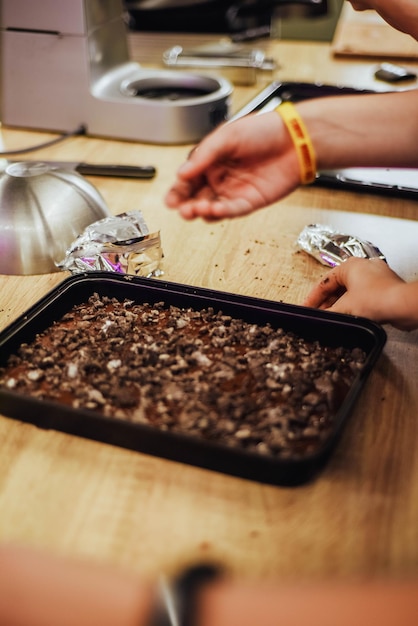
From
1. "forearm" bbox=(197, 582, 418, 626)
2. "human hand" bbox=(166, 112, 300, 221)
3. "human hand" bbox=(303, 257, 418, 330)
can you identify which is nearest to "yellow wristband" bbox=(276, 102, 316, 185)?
"human hand" bbox=(166, 112, 300, 221)

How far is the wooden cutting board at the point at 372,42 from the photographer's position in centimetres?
229

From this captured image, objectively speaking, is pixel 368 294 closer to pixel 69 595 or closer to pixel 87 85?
pixel 69 595

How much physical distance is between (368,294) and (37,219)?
527 millimetres

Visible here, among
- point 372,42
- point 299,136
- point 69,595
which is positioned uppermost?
point 299,136

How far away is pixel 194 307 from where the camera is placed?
35.9 inches

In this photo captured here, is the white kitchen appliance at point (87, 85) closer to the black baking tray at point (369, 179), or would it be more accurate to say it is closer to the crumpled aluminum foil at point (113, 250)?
the black baking tray at point (369, 179)

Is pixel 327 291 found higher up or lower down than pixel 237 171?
lower down

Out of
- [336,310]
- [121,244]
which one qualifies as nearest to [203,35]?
[121,244]

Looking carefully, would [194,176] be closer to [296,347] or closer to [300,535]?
[296,347]

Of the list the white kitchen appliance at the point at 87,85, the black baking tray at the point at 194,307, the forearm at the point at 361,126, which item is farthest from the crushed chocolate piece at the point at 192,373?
the white kitchen appliance at the point at 87,85

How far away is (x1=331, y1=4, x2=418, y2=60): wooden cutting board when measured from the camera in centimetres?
229

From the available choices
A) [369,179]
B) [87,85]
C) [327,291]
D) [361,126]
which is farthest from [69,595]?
[87,85]

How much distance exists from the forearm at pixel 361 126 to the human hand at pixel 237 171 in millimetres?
44

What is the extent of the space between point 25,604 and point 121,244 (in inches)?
22.3
